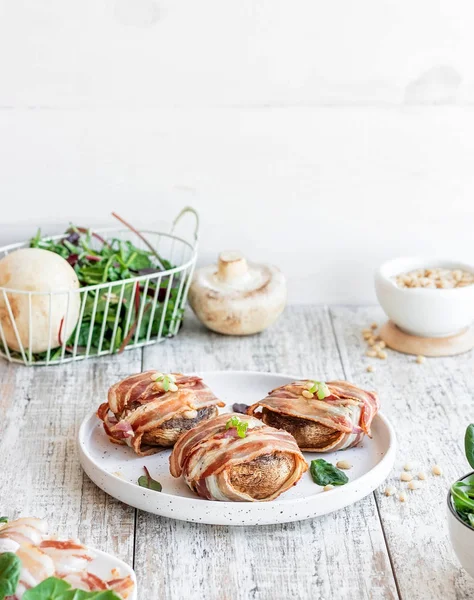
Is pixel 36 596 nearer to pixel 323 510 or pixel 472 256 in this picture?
pixel 323 510

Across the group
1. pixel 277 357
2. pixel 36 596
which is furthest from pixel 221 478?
pixel 277 357

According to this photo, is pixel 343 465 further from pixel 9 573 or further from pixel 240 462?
pixel 9 573

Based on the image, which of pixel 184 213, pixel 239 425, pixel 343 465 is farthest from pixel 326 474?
pixel 184 213

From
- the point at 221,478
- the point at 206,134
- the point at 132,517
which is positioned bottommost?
the point at 132,517

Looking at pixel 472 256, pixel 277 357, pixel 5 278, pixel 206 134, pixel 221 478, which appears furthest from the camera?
pixel 472 256

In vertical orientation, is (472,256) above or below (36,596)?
below

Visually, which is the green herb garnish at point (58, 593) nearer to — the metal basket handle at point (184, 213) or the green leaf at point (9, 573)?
the green leaf at point (9, 573)
